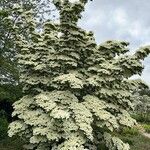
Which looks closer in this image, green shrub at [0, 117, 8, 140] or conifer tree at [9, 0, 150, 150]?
conifer tree at [9, 0, 150, 150]

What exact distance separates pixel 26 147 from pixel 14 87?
6.90 m

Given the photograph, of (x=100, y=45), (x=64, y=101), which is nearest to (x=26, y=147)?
(x=64, y=101)

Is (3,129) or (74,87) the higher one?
(3,129)

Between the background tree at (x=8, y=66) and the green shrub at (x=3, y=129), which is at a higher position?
the background tree at (x=8, y=66)

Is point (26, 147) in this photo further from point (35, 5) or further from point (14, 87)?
point (35, 5)

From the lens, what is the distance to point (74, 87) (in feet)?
54.1

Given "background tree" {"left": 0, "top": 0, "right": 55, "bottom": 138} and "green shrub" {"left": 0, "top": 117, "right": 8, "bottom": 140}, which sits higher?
"background tree" {"left": 0, "top": 0, "right": 55, "bottom": 138}

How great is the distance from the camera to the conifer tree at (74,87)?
16.7 m

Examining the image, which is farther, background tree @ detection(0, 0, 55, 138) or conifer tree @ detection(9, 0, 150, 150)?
background tree @ detection(0, 0, 55, 138)

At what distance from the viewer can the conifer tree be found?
54.7ft

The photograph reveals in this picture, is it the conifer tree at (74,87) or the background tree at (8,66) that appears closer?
the conifer tree at (74,87)

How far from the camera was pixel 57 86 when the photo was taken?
17.6m

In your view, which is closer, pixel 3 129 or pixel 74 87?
pixel 74 87

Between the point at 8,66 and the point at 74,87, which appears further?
the point at 8,66
